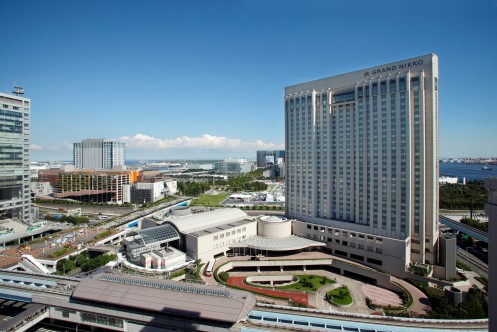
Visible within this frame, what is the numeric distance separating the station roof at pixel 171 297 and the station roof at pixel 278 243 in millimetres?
22126

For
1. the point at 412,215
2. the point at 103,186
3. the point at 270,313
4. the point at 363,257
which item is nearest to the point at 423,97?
the point at 412,215

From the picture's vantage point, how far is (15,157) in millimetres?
63938

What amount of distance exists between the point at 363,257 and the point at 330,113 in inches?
1026

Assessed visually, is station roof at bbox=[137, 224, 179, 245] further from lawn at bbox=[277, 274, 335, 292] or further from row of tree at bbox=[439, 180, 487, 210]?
row of tree at bbox=[439, 180, 487, 210]

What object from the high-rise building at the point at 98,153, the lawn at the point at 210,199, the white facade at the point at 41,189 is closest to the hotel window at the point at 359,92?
the lawn at the point at 210,199

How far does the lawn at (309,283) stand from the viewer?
135 ft

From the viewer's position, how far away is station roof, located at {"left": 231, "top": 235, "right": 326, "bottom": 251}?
49094mm

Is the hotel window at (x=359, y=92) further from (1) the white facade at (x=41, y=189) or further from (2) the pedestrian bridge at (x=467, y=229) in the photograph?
(1) the white facade at (x=41, y=189)

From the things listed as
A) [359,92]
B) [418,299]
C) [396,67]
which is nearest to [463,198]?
[359,92]

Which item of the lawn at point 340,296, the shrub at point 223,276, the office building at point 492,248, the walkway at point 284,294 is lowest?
the lawn at point 340,296

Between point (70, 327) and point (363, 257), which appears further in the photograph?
point (363, 257)

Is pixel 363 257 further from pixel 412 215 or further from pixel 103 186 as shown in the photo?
pixel 103 186

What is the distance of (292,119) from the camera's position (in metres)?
58.3

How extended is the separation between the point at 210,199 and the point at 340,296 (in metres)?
83.9
